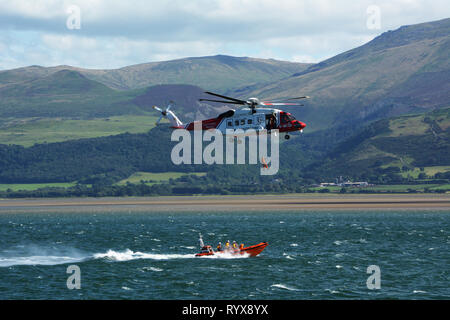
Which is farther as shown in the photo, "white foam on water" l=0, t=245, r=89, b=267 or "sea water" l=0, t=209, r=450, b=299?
"white foam on water" l=0, t=245, r=89, b=267

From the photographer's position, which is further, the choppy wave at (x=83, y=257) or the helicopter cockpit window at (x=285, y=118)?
the choppy wave at (x=83, y=257)

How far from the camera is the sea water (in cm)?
6575

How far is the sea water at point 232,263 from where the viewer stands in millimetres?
65750

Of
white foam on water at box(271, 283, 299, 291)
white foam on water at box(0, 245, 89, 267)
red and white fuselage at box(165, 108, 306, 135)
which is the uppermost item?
red and white fuselage at box(165, 108, 306, 135)

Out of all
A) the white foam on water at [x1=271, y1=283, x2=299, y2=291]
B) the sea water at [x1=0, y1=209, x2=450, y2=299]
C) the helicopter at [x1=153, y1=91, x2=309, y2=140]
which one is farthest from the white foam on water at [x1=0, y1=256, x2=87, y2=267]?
the white foam on water at [x1=271, y1=283, x2=299, y2=291]

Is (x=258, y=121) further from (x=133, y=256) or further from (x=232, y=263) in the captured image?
(x=133, y=256)

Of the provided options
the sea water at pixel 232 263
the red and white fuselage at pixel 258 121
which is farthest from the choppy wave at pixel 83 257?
the red and white fuselage at pixel 258 121

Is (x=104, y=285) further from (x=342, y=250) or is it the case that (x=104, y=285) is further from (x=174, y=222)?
(x=174, y=222)

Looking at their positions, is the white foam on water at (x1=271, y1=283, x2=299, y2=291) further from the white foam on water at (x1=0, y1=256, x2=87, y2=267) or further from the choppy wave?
the white foam on water at (x1=0, y1=256, x2=87, y2=267)

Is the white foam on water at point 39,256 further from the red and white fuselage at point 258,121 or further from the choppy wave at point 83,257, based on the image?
the red and white fuselage at point 258,121

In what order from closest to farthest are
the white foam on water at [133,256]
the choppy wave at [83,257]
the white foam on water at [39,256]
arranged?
the white foam on water at [39,256]
the choppy wave at [83,257]
the white foam on water at [133,256]

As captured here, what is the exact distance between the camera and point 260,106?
84312 millimetres

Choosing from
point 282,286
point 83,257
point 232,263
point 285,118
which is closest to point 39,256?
point 83,257
